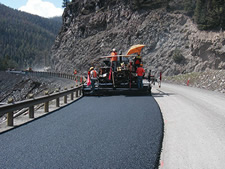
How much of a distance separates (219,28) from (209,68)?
684cm

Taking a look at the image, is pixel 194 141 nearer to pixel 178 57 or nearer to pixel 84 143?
pixel 84 143

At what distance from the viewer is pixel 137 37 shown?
50.4 m

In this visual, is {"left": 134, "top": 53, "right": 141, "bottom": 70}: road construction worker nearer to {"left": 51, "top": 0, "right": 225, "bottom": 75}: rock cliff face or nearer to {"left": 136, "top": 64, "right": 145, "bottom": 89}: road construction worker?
{"left": 136, "top": 64, "right": 145, "bottom": 89}: road construction worker

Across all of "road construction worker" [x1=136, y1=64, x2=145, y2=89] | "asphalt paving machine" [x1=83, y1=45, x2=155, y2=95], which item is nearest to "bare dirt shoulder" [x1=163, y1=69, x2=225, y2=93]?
"road construction worker" [x1=136, y1=64, x2=145, y2=89]

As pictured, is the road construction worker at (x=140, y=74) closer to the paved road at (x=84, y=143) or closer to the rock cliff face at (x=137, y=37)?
the paved road at (x=84, y=143)

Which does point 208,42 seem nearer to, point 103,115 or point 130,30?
point 130,30

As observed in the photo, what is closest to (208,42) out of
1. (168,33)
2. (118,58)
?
(168,33)

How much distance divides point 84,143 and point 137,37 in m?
47.1

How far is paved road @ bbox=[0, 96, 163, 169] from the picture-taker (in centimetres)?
399

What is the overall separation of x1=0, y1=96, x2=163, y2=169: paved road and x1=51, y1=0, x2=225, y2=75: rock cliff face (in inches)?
630

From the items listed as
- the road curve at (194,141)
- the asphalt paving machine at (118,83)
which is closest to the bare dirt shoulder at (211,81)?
the asphalt paving machine at (118,83)

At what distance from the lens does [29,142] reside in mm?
5109

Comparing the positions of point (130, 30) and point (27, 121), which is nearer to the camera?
point (27, 121)

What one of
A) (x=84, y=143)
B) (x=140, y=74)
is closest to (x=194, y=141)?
(x=84, y=143)
